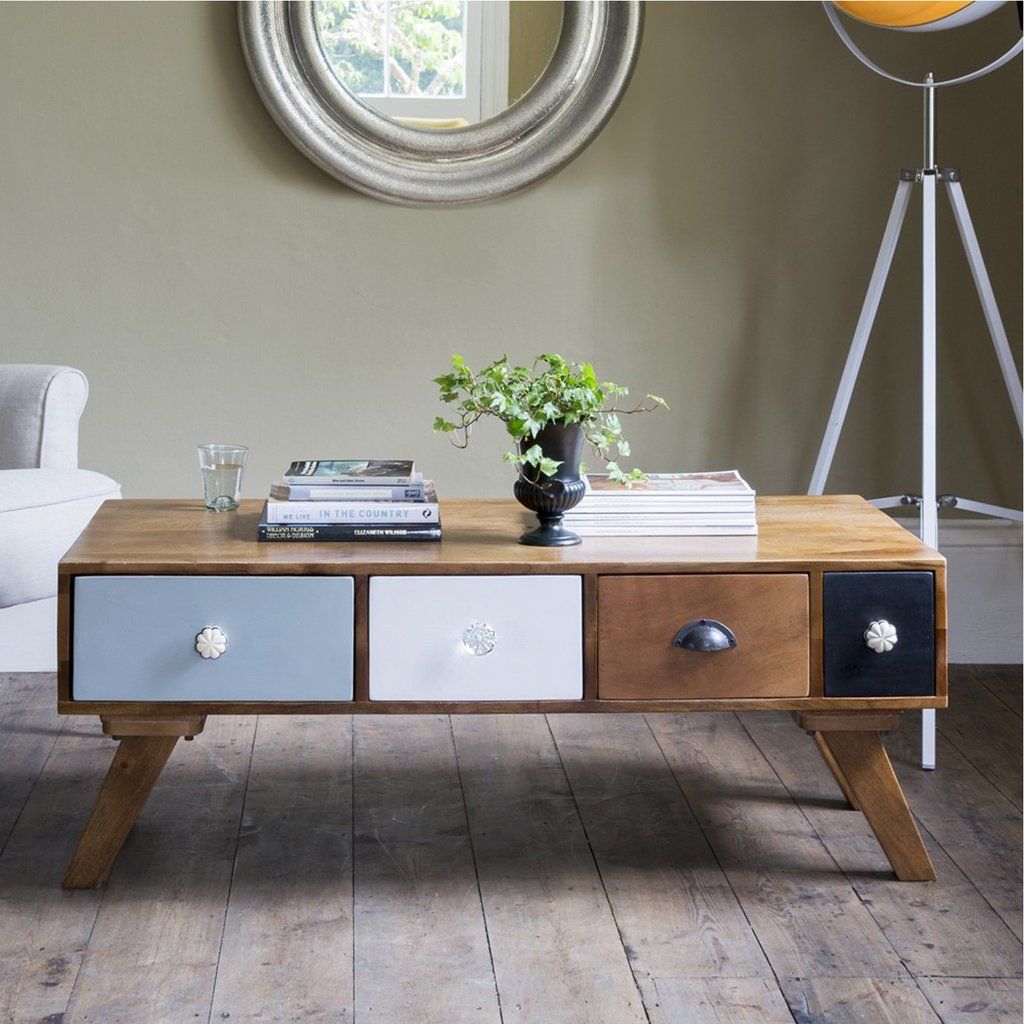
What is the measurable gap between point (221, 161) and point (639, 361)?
3.11 ft

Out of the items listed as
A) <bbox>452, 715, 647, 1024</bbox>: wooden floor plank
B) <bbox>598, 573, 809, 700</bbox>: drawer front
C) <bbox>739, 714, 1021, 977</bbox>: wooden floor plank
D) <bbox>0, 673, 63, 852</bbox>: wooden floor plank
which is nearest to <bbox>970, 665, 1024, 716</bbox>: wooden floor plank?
<bbox>739, 714, 1021, 977</bbox>: wooden floor plank

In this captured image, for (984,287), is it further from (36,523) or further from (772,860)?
(36,523)

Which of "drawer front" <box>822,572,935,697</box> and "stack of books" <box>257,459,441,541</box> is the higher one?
"stack of books" <box>257,459,441,541</box>

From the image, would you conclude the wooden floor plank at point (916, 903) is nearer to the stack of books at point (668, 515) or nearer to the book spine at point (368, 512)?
the stack of books at point (668, 515)

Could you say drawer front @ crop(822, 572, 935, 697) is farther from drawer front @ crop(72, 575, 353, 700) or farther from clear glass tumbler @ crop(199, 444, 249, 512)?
clear glass tumbler @ crop(199, 444, 249, 512)

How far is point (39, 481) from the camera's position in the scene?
2.18m

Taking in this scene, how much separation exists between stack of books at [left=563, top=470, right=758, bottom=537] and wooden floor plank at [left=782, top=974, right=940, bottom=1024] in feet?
2.00

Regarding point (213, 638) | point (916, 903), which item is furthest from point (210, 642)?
point (916, 903)

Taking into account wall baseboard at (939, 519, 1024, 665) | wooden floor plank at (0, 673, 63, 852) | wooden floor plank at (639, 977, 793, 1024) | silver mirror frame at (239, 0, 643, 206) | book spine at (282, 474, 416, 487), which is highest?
silver mirror frame at (239, 0, 643, 206)

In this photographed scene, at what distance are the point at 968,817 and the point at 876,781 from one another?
0.35 m

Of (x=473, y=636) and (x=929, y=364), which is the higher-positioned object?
(x=929, y=364)

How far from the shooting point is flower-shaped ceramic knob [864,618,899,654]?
1709mm

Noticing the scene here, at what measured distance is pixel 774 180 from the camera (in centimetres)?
273

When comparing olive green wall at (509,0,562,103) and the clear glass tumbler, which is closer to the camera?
the clear glass tumbler
